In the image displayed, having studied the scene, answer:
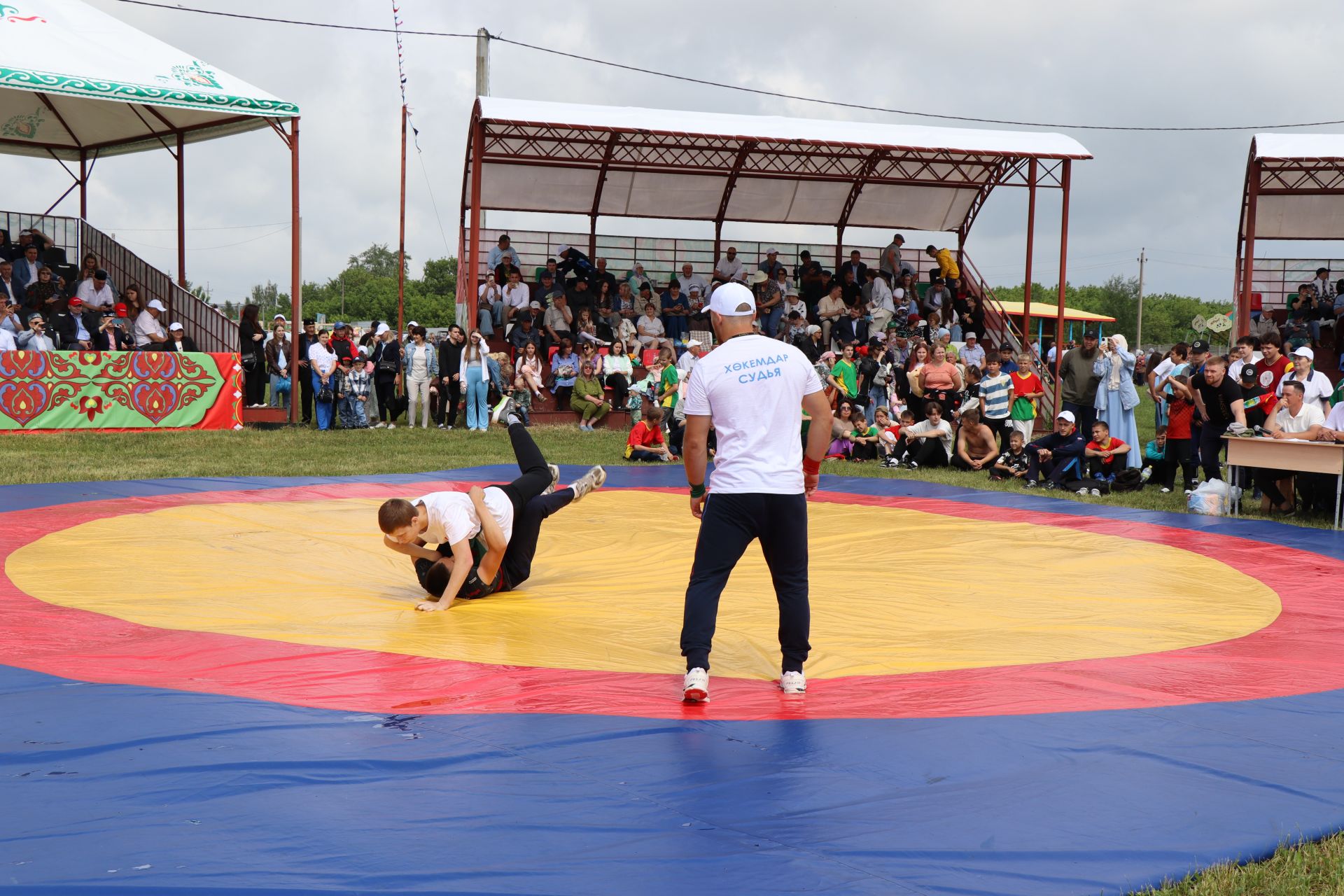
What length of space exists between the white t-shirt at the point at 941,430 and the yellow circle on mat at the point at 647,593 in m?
5.44

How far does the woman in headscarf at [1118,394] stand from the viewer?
1355 cm

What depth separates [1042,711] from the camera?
173 inches

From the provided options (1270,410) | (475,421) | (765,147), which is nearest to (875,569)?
(1270,410)

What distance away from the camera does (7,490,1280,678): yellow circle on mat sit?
538 centimetres

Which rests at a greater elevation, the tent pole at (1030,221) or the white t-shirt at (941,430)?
the tent pole at (1030,221)

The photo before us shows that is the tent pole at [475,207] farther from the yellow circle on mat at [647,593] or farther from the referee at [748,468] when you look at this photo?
the referee at [748,468]

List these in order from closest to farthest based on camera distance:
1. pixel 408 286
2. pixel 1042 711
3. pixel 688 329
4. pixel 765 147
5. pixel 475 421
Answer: pixel 1042 711
pixel 475 421
pixel 688 329
pixel 765 147
pixel 408 286

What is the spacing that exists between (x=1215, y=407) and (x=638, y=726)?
920cm

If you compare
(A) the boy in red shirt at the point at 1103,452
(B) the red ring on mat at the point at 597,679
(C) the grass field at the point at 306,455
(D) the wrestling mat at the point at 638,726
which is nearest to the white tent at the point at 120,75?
(C) the grass field at the point at 306,455

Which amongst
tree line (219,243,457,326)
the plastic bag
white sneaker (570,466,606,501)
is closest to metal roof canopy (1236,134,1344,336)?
the plastic bag

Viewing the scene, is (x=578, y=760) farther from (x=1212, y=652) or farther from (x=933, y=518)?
(x=933, y=518)

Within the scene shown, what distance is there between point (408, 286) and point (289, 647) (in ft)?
301

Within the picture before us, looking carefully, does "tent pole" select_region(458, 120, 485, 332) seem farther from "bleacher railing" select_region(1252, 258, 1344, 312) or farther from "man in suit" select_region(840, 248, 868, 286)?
"bleacher railing" select_region(1252, 258, 1344, 312)

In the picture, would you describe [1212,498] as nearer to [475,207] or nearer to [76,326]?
[475,207]
